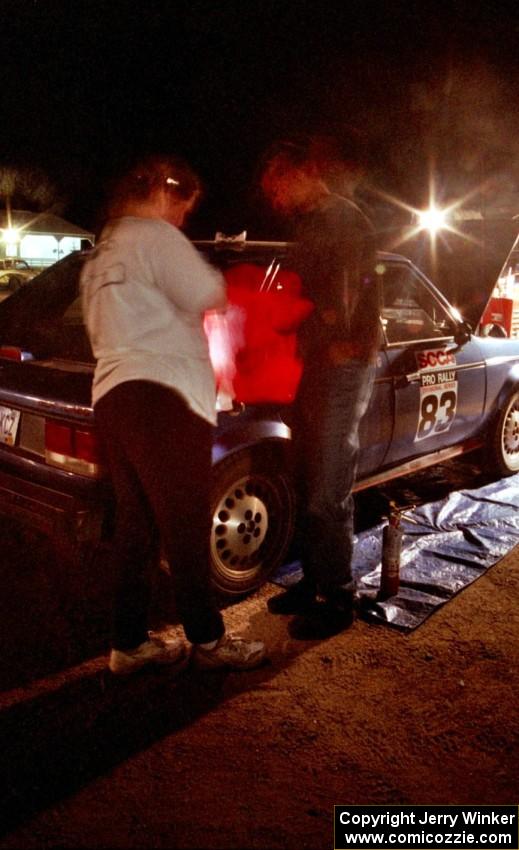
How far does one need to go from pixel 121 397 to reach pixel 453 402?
3020 millimetres

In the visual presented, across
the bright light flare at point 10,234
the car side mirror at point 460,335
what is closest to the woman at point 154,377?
the car side mirror at point 460,335

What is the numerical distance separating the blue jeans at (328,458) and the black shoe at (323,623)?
0.09 m

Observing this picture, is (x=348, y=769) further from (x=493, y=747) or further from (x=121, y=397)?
(x=121, y=397)

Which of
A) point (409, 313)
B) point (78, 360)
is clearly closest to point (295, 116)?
point (409, 313)

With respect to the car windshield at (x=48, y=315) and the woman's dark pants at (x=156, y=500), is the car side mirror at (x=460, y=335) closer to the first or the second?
the car windshield at (x=48, y=315)

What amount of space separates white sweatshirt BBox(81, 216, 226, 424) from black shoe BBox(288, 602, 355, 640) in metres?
1.37

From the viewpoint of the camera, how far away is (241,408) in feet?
10.5

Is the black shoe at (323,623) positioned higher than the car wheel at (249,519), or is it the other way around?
the car wheel at (249,519)

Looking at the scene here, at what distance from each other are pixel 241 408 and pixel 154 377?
36.3 inches

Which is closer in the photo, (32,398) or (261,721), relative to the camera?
(261,721)

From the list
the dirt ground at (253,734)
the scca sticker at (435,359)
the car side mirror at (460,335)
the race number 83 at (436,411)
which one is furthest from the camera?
the car side mirror at (460,335)

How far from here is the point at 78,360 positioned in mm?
3348

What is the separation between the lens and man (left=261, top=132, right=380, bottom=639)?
2.87 metres

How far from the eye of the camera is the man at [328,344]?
2.87 metres
